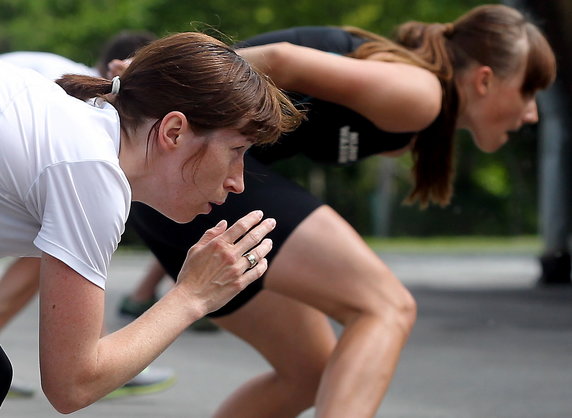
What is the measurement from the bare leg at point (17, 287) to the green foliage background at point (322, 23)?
58.2 ft

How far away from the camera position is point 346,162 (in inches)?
134

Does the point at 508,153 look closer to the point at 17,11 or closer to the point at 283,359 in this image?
the point at 17,11

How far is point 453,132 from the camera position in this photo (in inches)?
133

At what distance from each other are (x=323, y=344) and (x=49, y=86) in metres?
1.37

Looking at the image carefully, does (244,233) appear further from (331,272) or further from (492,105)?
(492,105)

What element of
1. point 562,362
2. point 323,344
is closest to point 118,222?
point 323,344

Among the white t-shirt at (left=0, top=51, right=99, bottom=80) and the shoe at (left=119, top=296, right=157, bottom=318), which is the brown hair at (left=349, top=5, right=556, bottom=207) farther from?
the shoe at (left=119, top=296, right=157, bottom=318)

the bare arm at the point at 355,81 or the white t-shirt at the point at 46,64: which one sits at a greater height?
the bare arm at the point at 355,81

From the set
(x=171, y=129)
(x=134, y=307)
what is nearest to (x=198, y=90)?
(x=171, y=129)

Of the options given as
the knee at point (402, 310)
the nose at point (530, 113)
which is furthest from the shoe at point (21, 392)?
the nose at point (530, 113)

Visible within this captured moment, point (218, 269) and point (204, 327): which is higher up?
point (218, 269)

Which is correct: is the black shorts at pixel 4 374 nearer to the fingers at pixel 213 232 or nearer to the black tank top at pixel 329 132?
the fingers at pixel 213 232

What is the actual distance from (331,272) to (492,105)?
2.59 feet

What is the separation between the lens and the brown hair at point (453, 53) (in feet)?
10.8
